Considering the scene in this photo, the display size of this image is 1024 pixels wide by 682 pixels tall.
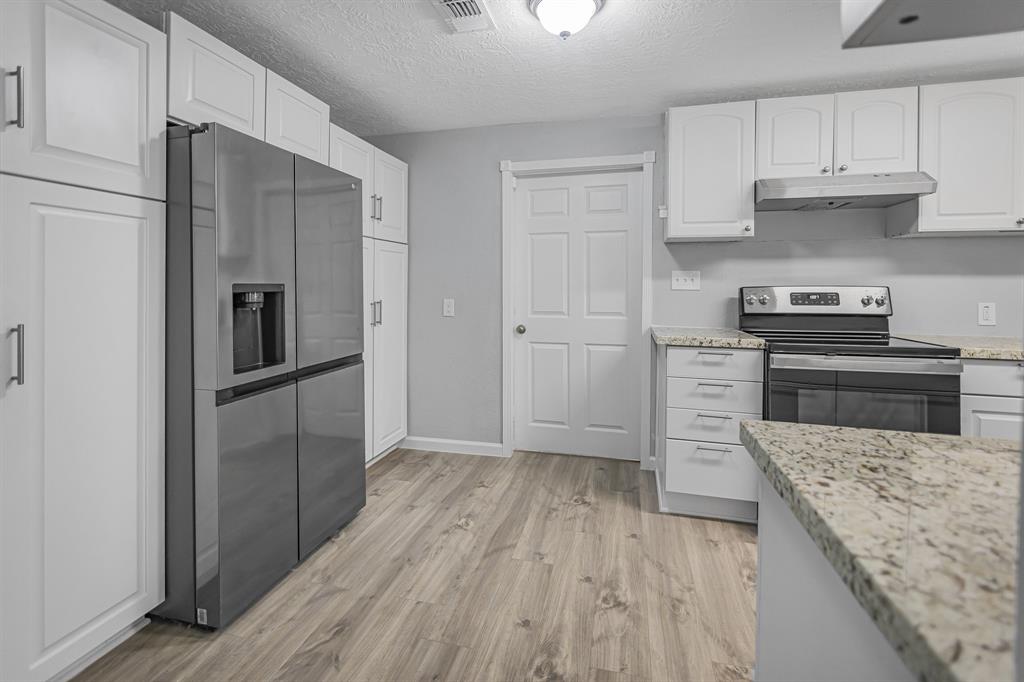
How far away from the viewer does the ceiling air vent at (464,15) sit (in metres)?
2.12

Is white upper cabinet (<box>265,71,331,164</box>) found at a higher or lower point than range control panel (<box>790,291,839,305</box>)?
higher

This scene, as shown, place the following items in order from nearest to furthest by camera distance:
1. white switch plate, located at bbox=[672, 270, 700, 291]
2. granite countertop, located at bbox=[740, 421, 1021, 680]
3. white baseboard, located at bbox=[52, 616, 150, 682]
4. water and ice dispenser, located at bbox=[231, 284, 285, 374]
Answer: granite countertop, located at bbox=[740, 421, 1021, 680] < white baseboard, located at bbox=[52, 616, 150, 682] < water and ice dispenser, located at bbox=[231, 284, 285, 374] < white switch plate, located at bbox=[672, 270, 700, 291]

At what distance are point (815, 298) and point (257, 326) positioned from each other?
2868mm

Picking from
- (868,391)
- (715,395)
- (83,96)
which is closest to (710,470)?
(715,395)

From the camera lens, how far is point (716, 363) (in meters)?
2.66

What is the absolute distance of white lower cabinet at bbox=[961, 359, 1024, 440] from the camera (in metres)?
2.36

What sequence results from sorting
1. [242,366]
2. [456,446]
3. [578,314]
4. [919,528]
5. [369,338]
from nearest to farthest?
[919,528], [242,366], [369,338], [578,314], [456,446]

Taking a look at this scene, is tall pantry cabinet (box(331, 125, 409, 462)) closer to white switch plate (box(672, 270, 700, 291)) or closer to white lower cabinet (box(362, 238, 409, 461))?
white lower cabinet (box(362, 238, 409, 461))

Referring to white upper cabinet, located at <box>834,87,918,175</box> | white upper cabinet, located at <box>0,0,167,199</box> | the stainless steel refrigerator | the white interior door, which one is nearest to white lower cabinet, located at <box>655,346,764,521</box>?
the white interior door

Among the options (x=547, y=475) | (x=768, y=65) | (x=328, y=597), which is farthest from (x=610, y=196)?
(x=328, y=597)

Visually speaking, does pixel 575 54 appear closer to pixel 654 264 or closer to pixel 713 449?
pixel 654 264

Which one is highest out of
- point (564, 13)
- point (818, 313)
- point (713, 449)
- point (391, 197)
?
point (564, 13)

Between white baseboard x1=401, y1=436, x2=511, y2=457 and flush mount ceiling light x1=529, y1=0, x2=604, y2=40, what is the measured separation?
2.60 meters

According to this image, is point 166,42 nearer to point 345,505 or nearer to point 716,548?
point 345,505
